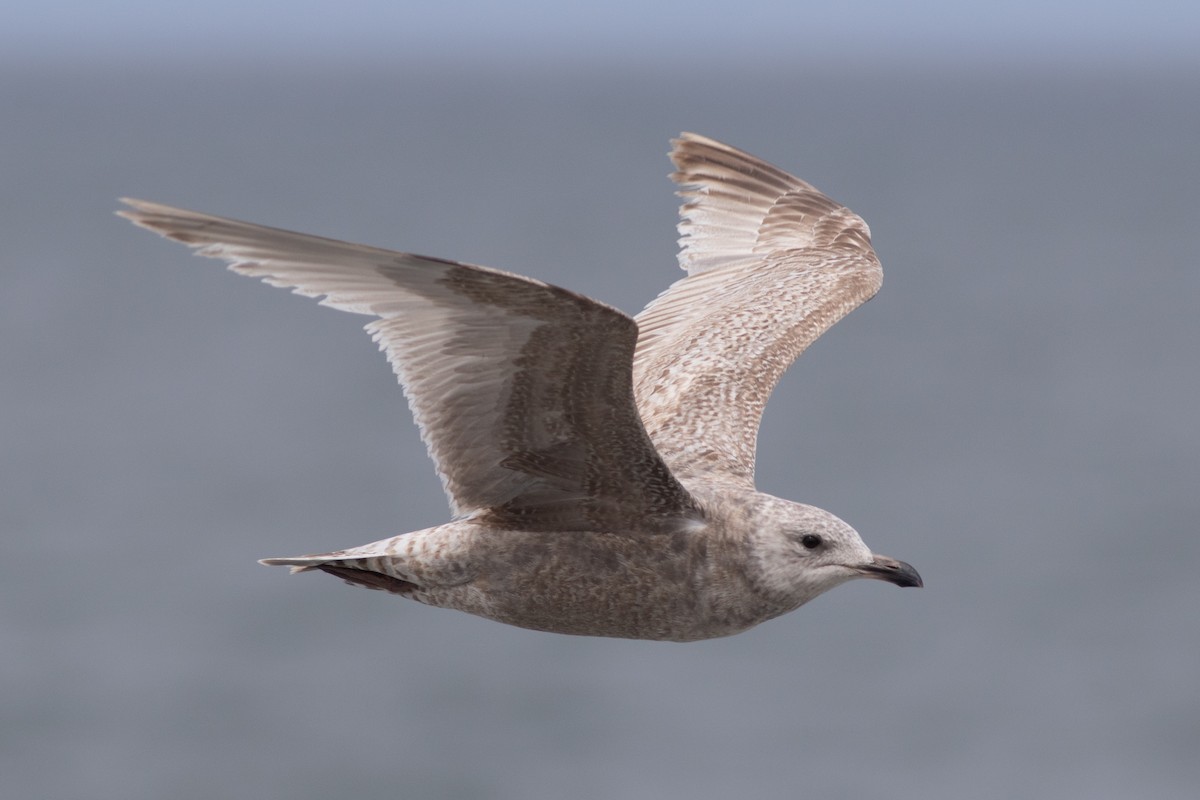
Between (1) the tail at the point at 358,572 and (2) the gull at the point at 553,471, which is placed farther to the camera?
(1) the tail at the point at 358,572

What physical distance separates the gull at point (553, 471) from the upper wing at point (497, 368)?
10 mm

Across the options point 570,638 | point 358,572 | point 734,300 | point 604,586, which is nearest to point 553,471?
point 604,586

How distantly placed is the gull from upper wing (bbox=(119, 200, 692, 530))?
0.01 meters

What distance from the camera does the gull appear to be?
8.70 meters

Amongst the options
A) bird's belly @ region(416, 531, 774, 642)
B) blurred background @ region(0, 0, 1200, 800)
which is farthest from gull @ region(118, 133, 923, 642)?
blurred background @ region(0, 0, 1200, 800)

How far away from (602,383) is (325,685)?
42.5m

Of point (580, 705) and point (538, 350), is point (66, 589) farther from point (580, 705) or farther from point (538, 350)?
point (538, 350)

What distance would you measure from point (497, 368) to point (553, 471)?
0.78 meters

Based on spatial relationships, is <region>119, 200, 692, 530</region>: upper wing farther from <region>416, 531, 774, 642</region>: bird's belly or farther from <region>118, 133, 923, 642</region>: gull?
<region>416, 531, 774, 642</region>: bird's belly

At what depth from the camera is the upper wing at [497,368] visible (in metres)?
8.52

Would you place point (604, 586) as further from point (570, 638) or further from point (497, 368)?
point (570, 638)

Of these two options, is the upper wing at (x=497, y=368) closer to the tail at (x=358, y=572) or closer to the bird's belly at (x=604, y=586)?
the bird's belly at (x=604, y=586)

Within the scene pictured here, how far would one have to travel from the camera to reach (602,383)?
9125mm

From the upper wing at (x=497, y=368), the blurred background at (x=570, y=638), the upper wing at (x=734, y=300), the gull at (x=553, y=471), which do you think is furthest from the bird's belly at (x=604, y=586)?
the blurred background at (x=570, y=638)
